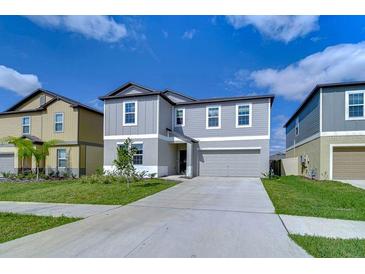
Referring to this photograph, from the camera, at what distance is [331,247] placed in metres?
4.21

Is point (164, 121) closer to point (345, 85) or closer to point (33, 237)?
point (345, 85)

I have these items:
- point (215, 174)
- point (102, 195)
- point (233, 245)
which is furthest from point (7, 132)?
point (233, 245)

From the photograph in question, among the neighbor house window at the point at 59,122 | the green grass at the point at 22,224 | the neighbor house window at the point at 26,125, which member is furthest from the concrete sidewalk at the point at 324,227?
the neighbor house window at the point at 26,125

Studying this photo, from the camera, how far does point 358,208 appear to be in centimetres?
735

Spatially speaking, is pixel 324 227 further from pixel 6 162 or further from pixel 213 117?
pixel 6 162

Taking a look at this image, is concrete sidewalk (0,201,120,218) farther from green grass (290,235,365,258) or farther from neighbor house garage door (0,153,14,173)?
neighbor house garage door (0,153,14,173)

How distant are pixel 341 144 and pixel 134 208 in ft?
45.1

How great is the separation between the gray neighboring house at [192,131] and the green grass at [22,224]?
10.6 meters

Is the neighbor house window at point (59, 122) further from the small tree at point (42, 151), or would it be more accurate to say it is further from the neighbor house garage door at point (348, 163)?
the neighbor house garage door at point (348, 163)

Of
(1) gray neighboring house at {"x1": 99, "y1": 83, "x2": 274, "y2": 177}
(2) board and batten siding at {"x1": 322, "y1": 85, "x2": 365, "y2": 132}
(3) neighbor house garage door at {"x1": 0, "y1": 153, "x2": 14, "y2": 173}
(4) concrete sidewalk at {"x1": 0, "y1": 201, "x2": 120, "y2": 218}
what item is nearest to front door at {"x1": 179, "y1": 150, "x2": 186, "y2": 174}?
(1) gray neighboring house at {"x1": 99, "y1": 83, "x2": 274, "y2": 177}

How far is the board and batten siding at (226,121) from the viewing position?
17734 millimetres

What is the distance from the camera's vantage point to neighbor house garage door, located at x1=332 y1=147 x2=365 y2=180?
1495 centimetres

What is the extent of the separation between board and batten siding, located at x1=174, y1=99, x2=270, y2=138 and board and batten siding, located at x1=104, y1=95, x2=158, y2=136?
3.20 meters

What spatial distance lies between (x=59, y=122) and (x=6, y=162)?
22.4ft
